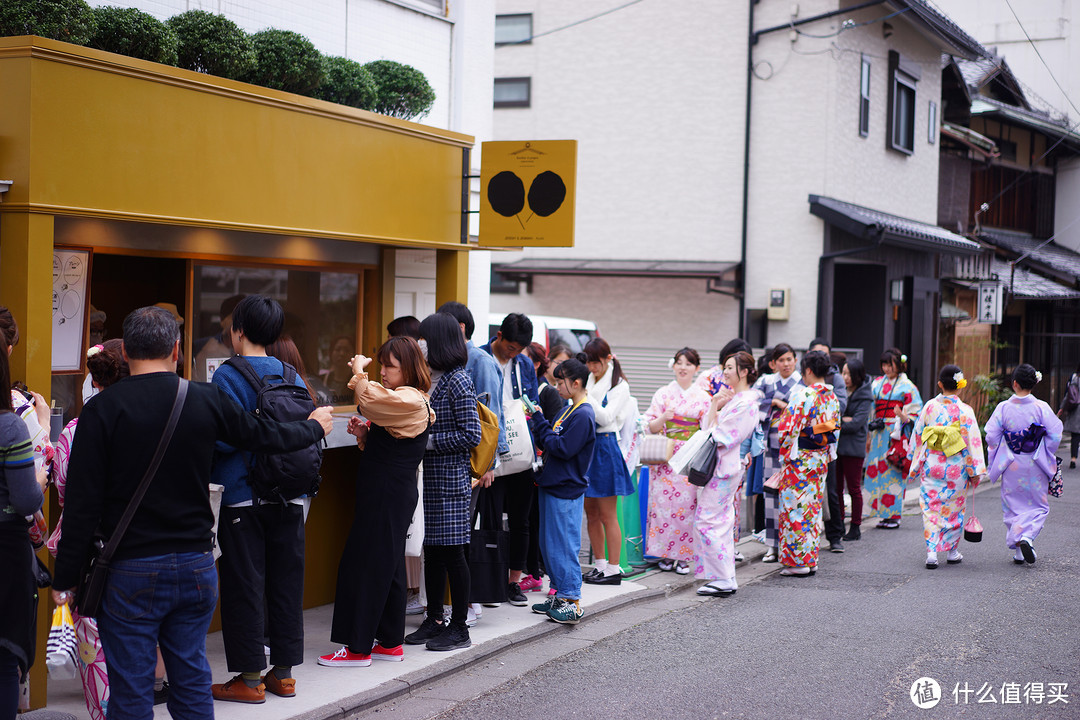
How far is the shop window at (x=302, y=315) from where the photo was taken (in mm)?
Answer: 7578

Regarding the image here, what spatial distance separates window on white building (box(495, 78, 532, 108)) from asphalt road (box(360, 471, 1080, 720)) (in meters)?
13.1

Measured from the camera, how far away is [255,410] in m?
5.27

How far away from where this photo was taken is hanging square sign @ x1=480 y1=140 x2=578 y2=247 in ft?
26.8

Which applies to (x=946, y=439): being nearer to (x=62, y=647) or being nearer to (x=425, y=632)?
(x=425, y=632)

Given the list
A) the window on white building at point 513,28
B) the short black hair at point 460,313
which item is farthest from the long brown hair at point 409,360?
the window on white building at point 513,28

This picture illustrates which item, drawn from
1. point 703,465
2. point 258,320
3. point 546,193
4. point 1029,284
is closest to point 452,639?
point 258,320

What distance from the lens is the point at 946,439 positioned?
1010 cm

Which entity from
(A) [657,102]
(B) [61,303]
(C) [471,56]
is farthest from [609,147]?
(B) [61,303]

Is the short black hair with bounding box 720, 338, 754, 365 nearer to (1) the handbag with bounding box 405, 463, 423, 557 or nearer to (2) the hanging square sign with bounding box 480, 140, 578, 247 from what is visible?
(2) the hanging square sign with bounding box 480, 140, 578, 247

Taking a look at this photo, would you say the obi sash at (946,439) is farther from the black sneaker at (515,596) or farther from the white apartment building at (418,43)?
the black sneaker at (515,596)

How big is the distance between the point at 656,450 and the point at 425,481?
3.36 meters

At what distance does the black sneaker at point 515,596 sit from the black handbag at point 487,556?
607 millimetres

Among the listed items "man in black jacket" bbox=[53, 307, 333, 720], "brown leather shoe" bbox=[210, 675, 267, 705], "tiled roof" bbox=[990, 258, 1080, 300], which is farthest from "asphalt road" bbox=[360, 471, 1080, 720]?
"tiled roof" bbox=[990, 258, 1080, 300]
